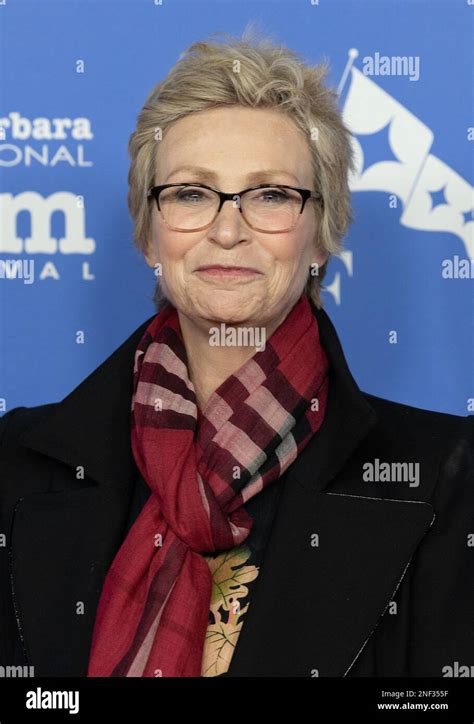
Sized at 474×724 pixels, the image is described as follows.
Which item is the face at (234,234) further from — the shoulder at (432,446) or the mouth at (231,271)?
the shoulder at (432,446)

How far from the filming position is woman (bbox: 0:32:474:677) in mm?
1875

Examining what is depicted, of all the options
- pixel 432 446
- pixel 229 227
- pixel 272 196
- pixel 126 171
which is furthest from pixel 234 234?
pixel 126 171

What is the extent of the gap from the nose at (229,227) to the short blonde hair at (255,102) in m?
0.19

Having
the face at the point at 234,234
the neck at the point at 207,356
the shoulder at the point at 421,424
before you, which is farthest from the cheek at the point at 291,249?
the shoulder at the point at 421,424

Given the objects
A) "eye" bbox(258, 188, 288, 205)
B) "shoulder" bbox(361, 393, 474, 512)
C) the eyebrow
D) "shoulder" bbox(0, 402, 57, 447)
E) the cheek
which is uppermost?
the eyebrow

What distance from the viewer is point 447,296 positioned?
8.29ft

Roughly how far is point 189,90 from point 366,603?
87 cm

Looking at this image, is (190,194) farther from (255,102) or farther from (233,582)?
(233,582)

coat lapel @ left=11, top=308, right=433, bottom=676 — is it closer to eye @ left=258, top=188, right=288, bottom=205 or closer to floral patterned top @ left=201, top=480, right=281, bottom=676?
floral patterned top @ left=201, top=480, right=281, bottom=676

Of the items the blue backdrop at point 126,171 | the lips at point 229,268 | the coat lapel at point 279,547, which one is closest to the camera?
the coat lapel at point 279,547

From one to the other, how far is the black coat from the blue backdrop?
0.44m

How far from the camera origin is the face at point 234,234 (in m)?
1.97

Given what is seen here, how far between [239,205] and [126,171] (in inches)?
Answer: 25.1

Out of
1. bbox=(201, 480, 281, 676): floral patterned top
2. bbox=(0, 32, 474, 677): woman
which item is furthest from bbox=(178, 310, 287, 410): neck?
bbox=(201, 480, 281, 676): floral patterned top
